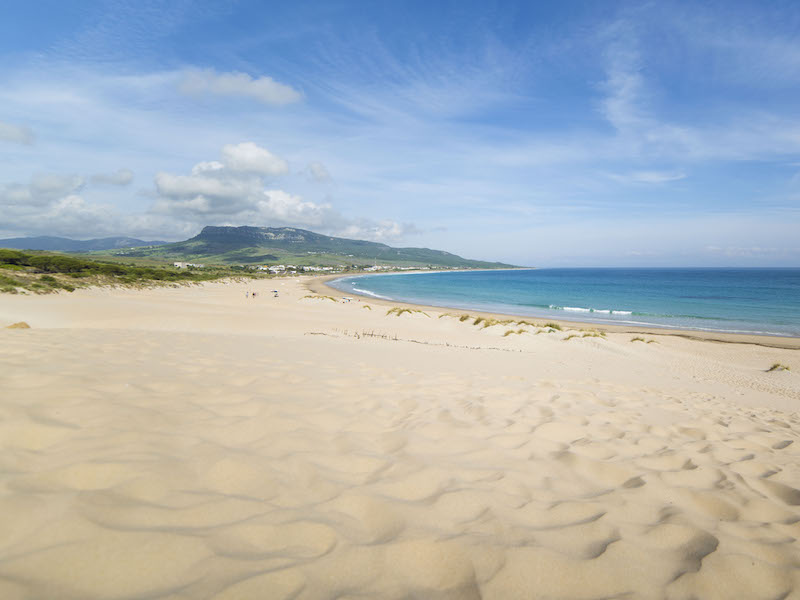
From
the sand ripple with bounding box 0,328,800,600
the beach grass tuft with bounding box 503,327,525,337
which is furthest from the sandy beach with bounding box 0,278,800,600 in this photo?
the beach grass tuft with bounding box 503,327,525,337

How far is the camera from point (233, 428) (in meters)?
3.59

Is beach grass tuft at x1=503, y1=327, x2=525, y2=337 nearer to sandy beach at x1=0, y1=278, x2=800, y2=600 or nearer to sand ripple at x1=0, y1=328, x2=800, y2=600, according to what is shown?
sandy beach at x1=0, y1=278, x2=800, y2=600

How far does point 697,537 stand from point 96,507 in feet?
12.3

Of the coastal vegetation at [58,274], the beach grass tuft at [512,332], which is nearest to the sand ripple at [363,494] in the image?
the beach grass tuft at [512,332]

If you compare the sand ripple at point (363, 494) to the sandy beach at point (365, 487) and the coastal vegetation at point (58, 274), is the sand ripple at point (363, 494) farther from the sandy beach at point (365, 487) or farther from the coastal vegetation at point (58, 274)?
the coastal vegetation at point (58, 274)

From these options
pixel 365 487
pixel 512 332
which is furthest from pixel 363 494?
pixel 512 332

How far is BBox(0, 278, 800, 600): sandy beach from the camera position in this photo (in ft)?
A: 5.99

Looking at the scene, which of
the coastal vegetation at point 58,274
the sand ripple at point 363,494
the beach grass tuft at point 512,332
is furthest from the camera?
the coastal vegetation at point 58,274

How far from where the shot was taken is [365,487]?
274 centimetres

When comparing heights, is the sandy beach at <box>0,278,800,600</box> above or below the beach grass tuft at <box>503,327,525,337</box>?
above

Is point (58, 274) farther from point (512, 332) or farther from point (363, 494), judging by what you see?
point (363, 494)

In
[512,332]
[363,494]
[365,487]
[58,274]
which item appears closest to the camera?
[363,494]

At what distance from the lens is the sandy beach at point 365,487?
1825mm

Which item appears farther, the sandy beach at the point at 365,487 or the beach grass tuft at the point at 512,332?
the beach grass tuft at the point at 512,332
